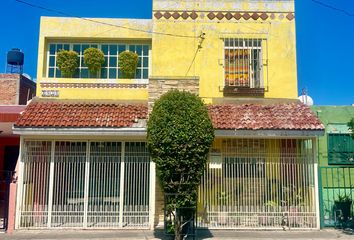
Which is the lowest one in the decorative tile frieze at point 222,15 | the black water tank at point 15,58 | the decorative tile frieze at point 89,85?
the decorative tile frieze at point 89,85

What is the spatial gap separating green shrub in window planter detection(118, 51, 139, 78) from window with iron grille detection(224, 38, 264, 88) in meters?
3.32

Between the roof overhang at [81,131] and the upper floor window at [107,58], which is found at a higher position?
the upper floor window at [107,58]

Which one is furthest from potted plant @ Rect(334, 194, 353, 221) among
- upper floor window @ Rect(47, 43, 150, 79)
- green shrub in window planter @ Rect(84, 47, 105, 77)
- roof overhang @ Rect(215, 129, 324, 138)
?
green shrub in window planter @ Rect(84, 47, 105, 77)

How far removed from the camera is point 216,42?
14328 millimetres

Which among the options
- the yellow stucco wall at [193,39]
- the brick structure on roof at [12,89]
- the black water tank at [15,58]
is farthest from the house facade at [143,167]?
the black water tank at [15,58]

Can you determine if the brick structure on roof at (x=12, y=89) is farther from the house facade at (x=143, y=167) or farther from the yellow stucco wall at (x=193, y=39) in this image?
the house facade at (x=143, y=167)

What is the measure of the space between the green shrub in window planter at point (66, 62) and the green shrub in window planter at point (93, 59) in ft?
1.52

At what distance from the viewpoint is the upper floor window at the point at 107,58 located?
573 inches

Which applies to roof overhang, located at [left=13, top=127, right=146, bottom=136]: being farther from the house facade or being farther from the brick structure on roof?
the brick structure on roof

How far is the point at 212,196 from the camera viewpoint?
1184 centimetres

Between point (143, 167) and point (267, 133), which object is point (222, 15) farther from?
point (143, 167)

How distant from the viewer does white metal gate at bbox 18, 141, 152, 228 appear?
11828 mm

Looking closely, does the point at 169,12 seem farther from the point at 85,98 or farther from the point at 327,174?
the point at 327,174

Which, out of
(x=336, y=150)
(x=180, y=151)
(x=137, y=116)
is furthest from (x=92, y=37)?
(x=336, y=150)
